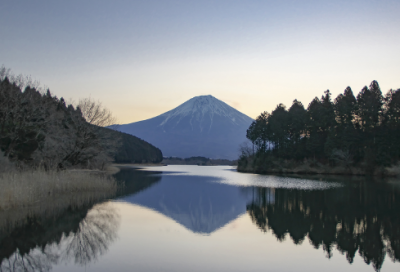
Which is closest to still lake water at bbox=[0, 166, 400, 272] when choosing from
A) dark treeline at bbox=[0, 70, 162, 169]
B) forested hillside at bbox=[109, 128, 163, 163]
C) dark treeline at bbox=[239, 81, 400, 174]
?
dark treeline at bbox=[0, 70, 162, 169]

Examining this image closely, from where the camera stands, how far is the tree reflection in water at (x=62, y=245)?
24.8ft

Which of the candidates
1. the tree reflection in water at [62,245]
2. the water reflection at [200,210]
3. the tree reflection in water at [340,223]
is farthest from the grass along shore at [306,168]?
the tree reflection in water at [62,245]

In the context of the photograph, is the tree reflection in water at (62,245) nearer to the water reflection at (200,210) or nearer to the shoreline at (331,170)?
the water reflection at (200,210)

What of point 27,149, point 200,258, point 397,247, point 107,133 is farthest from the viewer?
point 107,133

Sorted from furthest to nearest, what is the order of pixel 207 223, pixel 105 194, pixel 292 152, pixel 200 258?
pixel 292 152 < pixel 105 194 < pixel 207 223 < pixel 200 258

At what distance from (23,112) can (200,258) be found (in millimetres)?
19220

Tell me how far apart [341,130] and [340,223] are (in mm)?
49591

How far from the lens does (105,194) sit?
70.2ft

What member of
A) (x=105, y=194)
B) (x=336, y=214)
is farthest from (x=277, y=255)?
(x=105, y=194)

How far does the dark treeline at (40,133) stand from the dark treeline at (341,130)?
1500 inches

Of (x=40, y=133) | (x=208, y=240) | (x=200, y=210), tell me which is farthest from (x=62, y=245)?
(x=40, y=133)

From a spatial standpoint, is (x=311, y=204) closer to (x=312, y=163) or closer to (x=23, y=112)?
(x=23, y=112)

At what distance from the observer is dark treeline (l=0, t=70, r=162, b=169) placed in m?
21.4

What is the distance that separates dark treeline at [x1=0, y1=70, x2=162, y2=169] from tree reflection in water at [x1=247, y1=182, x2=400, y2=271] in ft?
53.0
